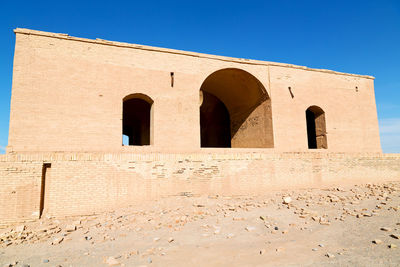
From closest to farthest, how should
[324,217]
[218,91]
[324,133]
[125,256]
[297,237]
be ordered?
[125,256] < [297,237] < [324,217] < [324,133] < [218,91]

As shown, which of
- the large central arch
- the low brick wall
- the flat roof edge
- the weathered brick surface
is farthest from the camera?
the large central arch

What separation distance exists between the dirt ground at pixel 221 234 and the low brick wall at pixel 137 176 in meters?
0.36

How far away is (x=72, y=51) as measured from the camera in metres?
7.80

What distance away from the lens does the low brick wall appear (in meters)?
6.39

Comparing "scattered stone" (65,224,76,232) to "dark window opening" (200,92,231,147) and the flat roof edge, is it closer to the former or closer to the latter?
the flat roof edge

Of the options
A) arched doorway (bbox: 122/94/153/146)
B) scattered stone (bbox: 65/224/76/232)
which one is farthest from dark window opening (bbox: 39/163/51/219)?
arched doorway (bbox: 122/94/153/146)

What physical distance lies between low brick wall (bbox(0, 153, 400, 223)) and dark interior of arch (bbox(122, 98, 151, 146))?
627cm

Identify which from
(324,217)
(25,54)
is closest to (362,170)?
(324,217)

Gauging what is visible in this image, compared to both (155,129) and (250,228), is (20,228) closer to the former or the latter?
(155,129)

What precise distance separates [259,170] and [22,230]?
6530 millimetres

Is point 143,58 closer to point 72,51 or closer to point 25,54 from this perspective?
point 72,51

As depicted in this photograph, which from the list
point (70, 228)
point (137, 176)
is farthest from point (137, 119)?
point (70, 228)

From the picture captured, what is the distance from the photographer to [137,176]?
725 cm

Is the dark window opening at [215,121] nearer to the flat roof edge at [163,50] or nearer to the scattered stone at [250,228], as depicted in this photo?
the flat roof edge at [163,50]
